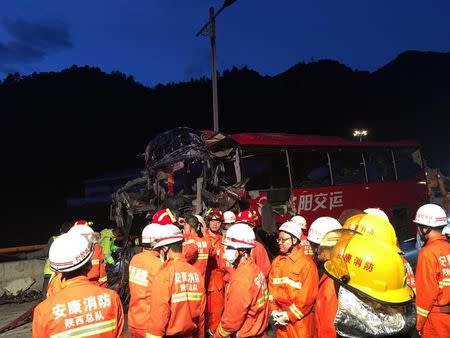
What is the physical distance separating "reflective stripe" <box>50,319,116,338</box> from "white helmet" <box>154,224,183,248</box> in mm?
948

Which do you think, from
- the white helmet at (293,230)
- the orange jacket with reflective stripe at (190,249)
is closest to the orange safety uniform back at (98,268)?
the orange jacket with reflective stripe at (190,249)

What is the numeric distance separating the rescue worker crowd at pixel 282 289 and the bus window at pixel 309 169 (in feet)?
16.9

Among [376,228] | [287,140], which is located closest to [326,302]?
[376,228]

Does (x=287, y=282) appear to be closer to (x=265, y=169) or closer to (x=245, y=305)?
(x=245, y=305)

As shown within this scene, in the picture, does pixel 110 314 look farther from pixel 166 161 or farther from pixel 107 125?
pixel 107 125

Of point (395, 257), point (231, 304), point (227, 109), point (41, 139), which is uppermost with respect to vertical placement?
point (227, 109)

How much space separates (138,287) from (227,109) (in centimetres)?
5081

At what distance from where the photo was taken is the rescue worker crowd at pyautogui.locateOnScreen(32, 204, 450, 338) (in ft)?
6.33

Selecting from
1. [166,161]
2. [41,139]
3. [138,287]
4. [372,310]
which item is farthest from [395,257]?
[41,139]

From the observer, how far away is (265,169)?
927cm

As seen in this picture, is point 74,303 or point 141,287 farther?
point 141,287

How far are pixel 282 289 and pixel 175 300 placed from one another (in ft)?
4.15

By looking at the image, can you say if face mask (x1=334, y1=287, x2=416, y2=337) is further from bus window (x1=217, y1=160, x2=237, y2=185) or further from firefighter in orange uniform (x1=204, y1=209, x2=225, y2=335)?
bus window (x1=217, y1=160, x2=237, y2=185)

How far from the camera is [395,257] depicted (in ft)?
6.52
